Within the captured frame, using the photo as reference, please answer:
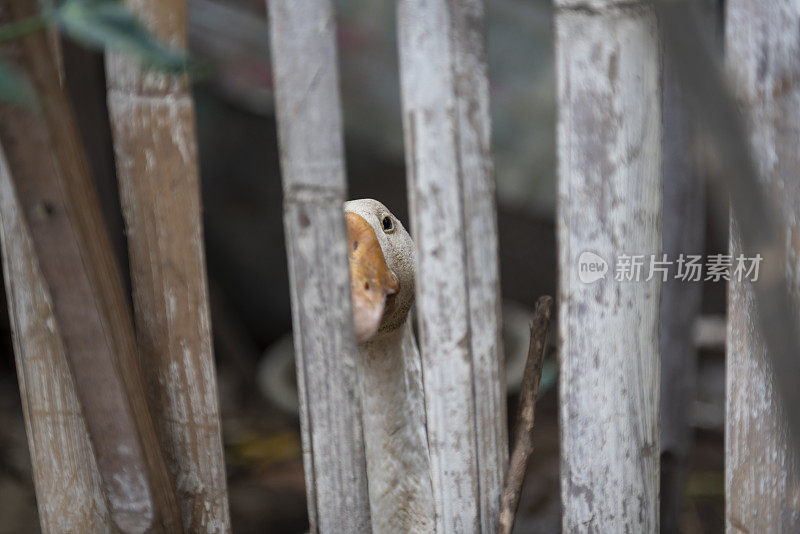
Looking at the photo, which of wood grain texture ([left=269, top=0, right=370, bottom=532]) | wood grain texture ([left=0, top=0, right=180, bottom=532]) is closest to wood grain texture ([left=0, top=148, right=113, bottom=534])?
wood grain texture ([left=0, top=0, right=180, bottom=532])

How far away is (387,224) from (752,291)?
75 centimetres

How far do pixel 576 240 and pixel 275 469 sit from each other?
262cm

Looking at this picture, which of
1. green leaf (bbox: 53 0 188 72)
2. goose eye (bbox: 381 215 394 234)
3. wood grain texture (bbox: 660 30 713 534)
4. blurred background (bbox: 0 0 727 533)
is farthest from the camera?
blurred background (bbox: 0 0 727 533)

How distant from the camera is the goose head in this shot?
1247 millimetres

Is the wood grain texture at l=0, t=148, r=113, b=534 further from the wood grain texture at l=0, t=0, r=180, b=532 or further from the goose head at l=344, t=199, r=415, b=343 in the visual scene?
the goose head at l=344, t=199, r=415, b=343

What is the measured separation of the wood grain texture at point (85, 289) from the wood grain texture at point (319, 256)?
0.27 m

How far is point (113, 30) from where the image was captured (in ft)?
2.80

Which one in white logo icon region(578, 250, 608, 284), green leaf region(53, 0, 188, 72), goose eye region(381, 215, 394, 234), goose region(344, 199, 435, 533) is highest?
green leaf region(53, 0, 188, 72)

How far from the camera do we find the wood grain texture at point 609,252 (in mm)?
1074

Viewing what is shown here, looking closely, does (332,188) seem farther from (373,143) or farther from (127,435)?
(373,143)

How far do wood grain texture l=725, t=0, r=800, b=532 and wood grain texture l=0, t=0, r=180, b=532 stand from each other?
961mm

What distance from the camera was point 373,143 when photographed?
3.49 m

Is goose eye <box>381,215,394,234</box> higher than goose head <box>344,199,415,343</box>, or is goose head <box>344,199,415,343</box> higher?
goose eye <box>381,215,394,234</box>

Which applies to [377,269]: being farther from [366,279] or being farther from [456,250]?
[456,250]
